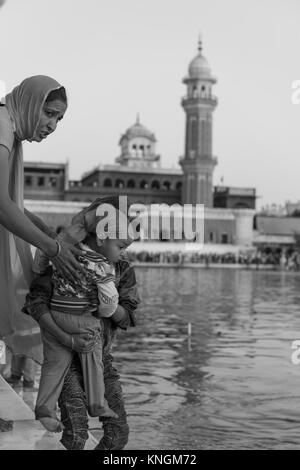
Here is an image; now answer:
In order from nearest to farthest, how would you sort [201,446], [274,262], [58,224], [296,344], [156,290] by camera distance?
[201,446], [296,344], [156,290], [274,262], [58,224]

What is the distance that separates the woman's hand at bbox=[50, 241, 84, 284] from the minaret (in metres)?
64.3

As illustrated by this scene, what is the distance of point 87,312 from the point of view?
316cm

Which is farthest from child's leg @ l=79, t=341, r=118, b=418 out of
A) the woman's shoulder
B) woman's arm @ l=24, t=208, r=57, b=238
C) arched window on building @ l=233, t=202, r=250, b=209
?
arched window on building @ l=233, t=202, r=250, b=209

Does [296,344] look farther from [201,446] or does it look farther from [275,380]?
[201,446]

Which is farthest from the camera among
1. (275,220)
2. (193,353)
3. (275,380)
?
(275,220)

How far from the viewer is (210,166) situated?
225 feet

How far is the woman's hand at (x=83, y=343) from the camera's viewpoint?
3.13 metres

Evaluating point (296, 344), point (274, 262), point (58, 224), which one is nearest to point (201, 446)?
point (296, 344)

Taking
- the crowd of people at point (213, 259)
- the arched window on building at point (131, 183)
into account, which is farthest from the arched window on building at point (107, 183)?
the crowd of people at point (213, 259)

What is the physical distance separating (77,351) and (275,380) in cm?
468

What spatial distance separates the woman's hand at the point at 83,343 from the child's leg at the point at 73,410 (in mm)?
109

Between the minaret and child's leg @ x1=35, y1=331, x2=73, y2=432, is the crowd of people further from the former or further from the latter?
child's leg @ x1=35, y1=331, x2=73, y2=432

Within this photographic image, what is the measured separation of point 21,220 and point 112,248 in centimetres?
35

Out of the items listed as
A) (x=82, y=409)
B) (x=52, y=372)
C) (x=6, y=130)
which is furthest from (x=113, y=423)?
(x=6, y=130)
